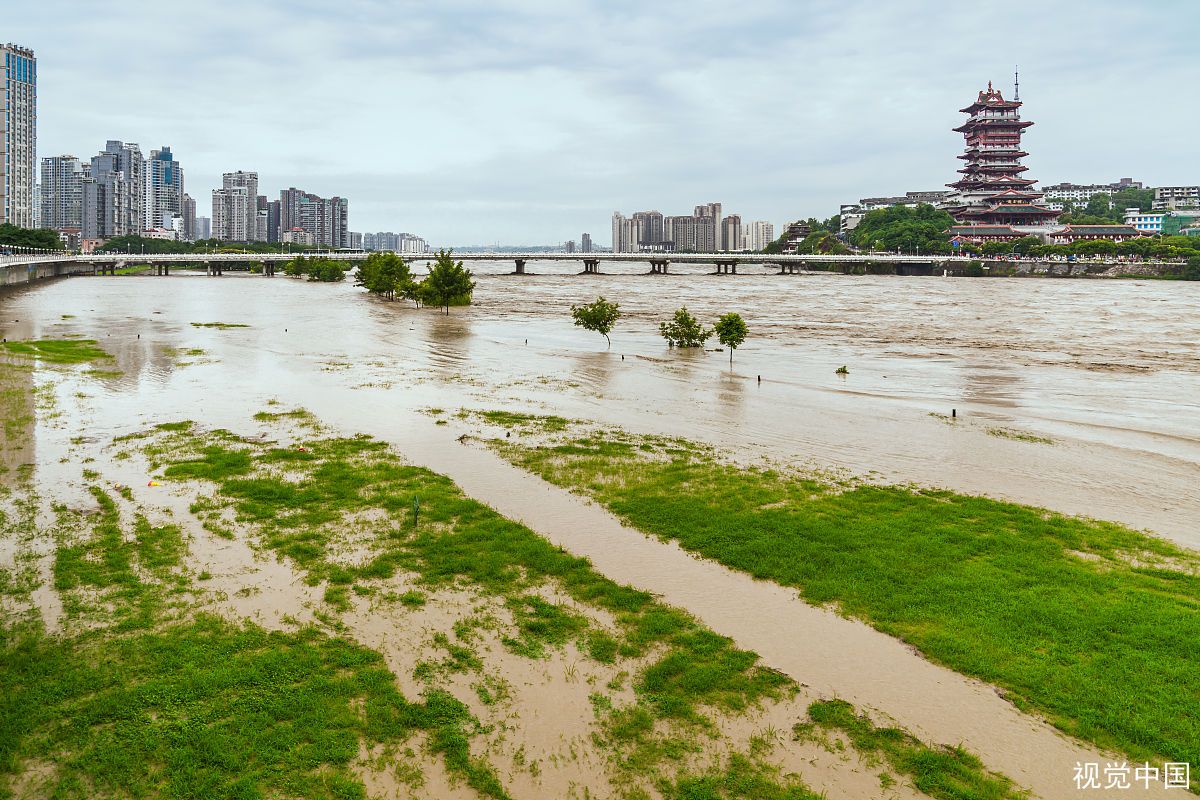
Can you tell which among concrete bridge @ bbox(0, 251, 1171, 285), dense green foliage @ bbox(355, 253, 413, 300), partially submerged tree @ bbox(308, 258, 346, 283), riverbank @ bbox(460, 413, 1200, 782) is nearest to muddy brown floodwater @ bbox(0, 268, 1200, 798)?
riverbank @ bbox(460, 413, 1200, 782)

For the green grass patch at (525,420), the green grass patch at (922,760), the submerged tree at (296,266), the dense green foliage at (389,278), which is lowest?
the green grass patch at (922,760)

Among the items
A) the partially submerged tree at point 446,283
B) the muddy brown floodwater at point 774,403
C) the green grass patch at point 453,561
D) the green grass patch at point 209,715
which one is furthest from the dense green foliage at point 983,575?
the partially submerged tree at point 446,283

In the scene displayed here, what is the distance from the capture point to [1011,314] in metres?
65.9

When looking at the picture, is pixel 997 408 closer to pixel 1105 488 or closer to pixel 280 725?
pixel 1105 488

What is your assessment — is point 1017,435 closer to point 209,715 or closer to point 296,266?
point 209,715

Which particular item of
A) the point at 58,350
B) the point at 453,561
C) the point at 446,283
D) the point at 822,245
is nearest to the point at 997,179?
the point at 822,245

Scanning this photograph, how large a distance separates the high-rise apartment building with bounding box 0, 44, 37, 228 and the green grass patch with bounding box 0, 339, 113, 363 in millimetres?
105311

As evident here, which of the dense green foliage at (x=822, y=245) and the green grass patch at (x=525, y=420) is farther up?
the dense green foliage at (x=822, y=245)

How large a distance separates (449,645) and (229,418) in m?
14.8

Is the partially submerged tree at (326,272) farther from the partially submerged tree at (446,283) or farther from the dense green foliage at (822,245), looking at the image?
the dense green foliage at (822,245)

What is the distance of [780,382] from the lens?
30688mm

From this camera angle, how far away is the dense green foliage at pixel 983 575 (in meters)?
8.16

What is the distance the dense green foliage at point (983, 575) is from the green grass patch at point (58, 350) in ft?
82.3

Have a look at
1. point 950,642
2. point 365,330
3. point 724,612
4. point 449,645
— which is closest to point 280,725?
point 449,645
